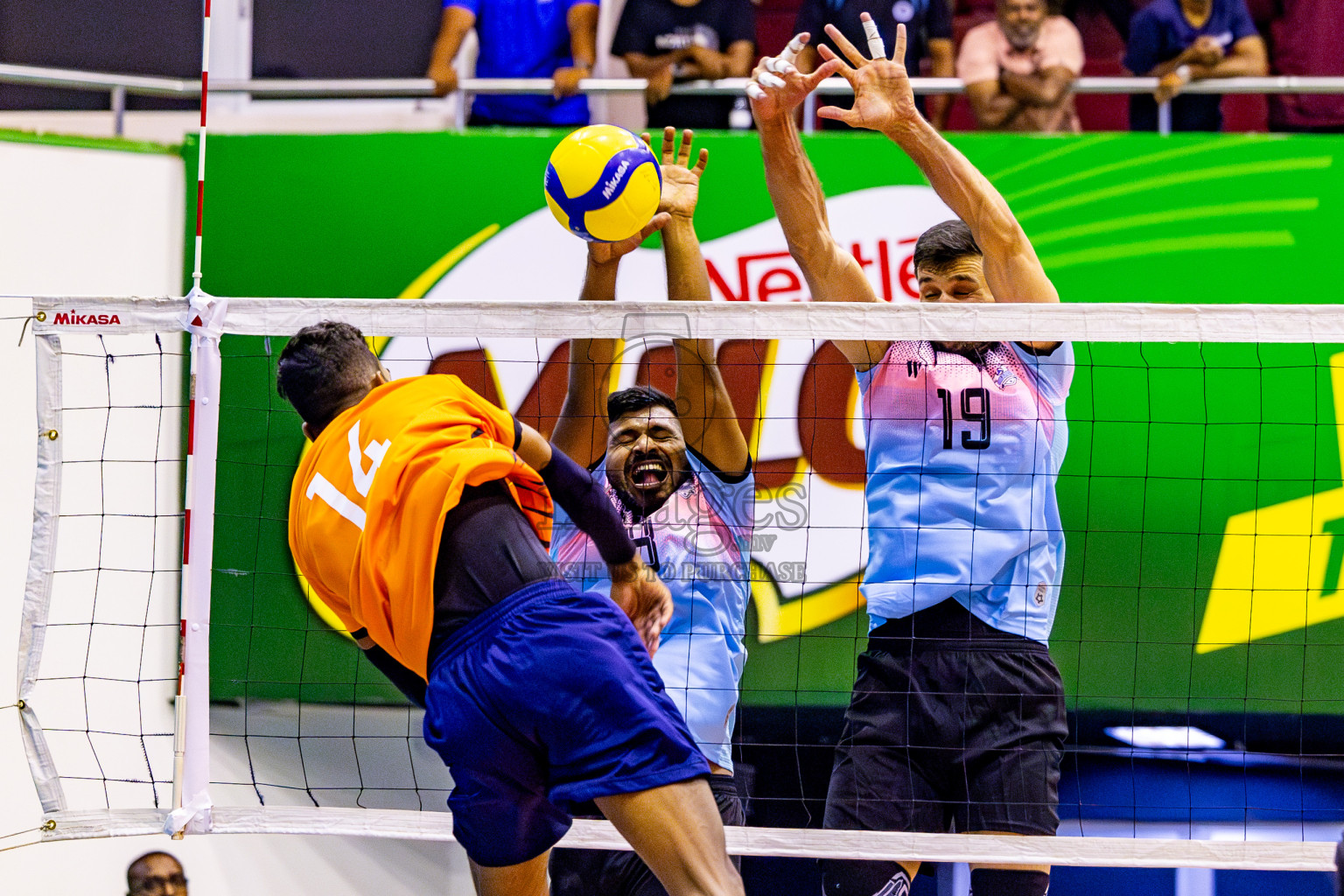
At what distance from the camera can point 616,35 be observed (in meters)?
6.14

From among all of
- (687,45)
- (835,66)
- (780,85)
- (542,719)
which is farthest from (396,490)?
(687,45)

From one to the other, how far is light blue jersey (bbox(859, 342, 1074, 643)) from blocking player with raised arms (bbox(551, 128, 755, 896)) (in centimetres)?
56

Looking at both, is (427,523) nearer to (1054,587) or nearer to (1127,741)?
(1054,587)

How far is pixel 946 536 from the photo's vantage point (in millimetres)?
3605

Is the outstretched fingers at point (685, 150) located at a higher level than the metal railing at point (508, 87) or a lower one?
lower

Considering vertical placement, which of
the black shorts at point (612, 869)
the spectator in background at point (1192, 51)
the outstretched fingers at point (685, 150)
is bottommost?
the black shorts at point (612, 869)

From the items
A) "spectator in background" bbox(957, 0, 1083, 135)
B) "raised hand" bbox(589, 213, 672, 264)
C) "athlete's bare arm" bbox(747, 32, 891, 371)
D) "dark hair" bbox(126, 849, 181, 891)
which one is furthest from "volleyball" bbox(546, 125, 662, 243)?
"dark hair" bbox(126, 849, 181, 891)

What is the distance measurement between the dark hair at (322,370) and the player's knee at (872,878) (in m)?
1.99

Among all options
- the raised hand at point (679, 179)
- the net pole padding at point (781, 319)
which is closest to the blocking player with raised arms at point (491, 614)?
the net pole padding at point (781, 319)

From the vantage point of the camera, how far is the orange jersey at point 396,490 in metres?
2.86

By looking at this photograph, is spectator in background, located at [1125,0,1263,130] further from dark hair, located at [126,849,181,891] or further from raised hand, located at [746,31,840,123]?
dark hair, located at [126,849,181,891]

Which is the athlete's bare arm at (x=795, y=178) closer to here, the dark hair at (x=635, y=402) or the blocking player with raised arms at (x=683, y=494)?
the blocking player with raised arms at (x=683, y=494)

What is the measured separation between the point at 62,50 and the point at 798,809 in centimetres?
592

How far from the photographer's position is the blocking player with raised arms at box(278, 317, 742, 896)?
271 centimetres
